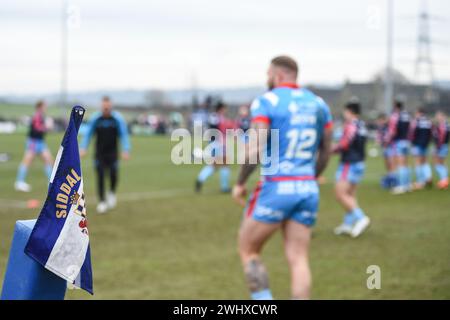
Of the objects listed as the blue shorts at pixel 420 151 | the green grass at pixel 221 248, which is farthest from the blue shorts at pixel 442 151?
the green grass at pixel 221 248

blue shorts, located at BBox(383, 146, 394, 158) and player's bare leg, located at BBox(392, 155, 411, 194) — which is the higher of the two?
blue shorts, located at BBox(383, 146, 394, 158)

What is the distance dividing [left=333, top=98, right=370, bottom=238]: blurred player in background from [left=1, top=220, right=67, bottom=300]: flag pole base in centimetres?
789

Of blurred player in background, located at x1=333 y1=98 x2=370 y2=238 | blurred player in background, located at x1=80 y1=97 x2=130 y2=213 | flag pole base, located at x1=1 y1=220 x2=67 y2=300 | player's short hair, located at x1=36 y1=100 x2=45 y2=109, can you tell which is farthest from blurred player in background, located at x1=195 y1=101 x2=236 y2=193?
flag pole base, located at x1=1 y1=220 x2=67 y2=300

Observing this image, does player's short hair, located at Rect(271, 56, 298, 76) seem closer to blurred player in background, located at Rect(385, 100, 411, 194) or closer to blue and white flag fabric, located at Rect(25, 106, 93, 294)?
blue and white flag fabric, located at Rect(25, 106, 93, 294)

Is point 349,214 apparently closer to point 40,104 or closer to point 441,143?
point 441,143

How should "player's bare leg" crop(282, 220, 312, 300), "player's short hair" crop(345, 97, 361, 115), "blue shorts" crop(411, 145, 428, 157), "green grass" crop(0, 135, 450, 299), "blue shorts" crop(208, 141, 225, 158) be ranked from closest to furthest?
1. "player's bare leg" crop(282, 220, 312, 300)
2. "green grass" crop(0, 135, 450, 299)
3. "player's short hair" crop(345, 97, 361, 115)
4. "blue shorts" crop(208, 141, 225, 158)
5. "blue shorts" crop(411, 145, 428, 157)

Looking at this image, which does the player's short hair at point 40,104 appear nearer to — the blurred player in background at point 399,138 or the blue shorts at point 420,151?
the blurred player in background at point 399,138

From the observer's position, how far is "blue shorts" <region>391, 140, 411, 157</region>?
18156 millimetres

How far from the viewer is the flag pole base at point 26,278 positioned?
12.2 ft

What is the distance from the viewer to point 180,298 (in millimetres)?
6902

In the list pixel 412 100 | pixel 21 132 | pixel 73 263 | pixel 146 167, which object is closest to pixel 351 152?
pixel 73 263

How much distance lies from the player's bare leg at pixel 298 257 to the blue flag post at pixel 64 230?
2173 mm

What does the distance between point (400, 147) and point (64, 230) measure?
15.7 m

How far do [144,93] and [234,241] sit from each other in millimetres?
61380
